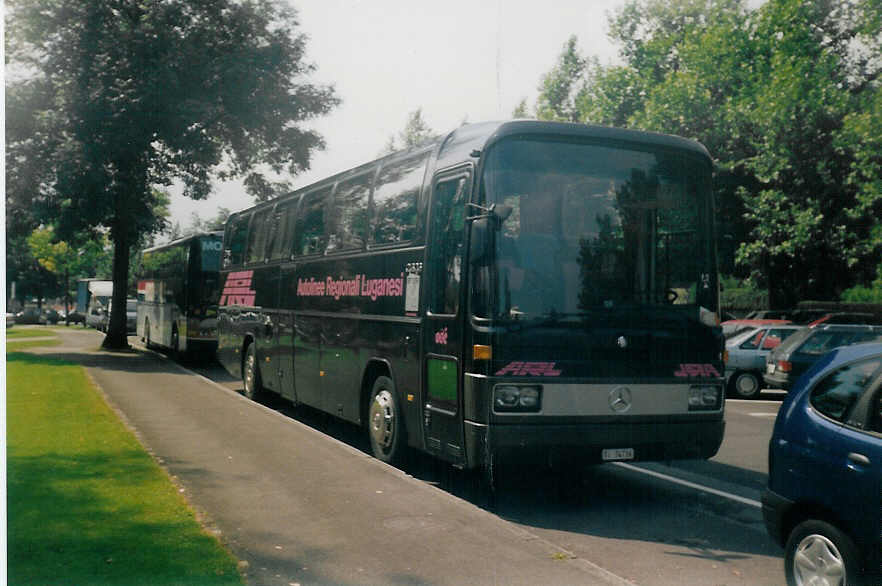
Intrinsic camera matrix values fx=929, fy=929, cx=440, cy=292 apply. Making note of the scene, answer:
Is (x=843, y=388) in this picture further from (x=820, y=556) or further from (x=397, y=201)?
(x=397, y=201)

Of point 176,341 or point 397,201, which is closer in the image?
point 397,201

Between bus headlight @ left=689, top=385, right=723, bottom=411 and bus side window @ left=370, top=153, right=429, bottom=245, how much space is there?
3154 millimetres

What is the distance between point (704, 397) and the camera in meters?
8.26

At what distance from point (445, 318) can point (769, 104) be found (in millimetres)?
25530

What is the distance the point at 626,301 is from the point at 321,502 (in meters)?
3.10

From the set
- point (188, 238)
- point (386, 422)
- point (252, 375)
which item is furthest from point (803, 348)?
point (188, 238)

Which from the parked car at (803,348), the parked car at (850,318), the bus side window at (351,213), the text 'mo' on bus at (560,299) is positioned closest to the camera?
the text 'mo' on bus at (560,299)

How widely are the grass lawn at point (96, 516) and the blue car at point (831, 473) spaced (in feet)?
10.8

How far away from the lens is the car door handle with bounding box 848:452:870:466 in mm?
4906

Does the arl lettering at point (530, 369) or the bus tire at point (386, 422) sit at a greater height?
the arl lettering at point (530, 369)

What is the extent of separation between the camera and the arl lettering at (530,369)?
25.0 feet

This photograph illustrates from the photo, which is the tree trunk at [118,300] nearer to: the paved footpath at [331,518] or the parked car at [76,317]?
the paved footpath at [331,518]

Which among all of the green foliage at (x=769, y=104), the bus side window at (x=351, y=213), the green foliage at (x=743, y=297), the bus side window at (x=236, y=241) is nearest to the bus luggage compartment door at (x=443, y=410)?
the bus side window at (x=351, y=213)

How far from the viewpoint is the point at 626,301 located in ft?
26.3
